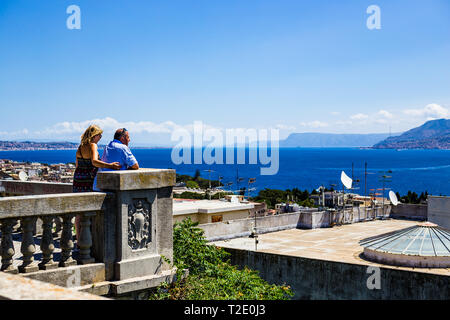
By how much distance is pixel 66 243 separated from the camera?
6207mm

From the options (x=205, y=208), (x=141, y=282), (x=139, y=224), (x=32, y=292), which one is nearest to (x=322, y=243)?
(x=205, y=208)

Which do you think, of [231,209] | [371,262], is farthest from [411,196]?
[371,262]

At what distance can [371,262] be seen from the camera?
1789 cm

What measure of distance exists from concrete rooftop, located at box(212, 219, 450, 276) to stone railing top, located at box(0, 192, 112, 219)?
13.2 m

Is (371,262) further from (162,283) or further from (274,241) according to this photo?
(162,283)

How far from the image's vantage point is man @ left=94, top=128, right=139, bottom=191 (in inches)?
278

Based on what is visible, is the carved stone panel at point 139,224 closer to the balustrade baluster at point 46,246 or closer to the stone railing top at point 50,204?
the stone railing top at point 50,204

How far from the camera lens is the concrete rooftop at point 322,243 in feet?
61.0

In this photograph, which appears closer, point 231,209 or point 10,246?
point 10,246

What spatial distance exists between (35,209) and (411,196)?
81.8 meters

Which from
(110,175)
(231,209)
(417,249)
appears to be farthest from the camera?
(231,209)

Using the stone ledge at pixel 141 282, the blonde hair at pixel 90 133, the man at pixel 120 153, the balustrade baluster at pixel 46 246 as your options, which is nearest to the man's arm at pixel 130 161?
the man at pixel 120 153
